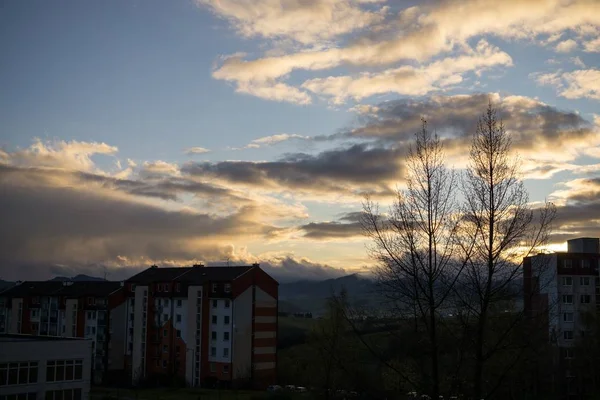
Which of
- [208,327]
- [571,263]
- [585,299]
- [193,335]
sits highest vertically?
[571,263]

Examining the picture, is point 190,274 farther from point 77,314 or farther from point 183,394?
point 77,314

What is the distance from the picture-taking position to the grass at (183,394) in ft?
190

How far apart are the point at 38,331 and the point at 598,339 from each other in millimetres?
76218

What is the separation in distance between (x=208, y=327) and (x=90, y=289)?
994 inches

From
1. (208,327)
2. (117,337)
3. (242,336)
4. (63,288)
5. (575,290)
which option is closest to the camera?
(575,290)

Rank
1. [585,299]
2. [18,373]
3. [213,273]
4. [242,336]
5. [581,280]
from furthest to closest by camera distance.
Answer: [213,273], [242,336], [581,280], [585,299], [18,373]

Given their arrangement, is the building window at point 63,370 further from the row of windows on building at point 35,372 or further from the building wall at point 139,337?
the building wall at point 139,337

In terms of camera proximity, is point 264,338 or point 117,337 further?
point 117,337

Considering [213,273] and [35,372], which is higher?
[213,273]

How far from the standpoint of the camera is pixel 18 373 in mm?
40281

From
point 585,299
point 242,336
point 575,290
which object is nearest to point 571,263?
point 575,290

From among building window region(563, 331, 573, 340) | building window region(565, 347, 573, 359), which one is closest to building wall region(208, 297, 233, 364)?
building window region(565, 347, 573, 359)

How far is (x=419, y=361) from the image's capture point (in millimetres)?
Result: 12875

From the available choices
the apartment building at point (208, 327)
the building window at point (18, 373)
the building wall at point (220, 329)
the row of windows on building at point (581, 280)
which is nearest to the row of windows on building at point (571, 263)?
the row of windows on building at point (581, 280)
